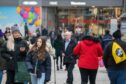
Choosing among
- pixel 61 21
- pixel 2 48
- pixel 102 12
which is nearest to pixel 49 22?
pixel 61 21

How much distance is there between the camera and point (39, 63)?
11.6 m

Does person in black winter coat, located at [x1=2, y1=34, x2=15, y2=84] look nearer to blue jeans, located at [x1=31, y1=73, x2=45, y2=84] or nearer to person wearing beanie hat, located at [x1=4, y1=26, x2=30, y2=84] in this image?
person wearing beanie hat, located at [x1=4, y1=26, x2=30, y2=84]

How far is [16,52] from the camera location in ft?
41.7

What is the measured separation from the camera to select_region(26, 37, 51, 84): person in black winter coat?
1152cm

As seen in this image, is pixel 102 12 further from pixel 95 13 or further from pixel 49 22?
pixel 49 22

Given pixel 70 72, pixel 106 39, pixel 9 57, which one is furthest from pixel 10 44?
pixel 106 39

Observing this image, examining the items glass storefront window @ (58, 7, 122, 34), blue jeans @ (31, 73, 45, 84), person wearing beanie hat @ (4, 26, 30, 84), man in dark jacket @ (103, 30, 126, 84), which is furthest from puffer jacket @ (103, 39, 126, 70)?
glass storefront window @ (58, 7, 122, 34)

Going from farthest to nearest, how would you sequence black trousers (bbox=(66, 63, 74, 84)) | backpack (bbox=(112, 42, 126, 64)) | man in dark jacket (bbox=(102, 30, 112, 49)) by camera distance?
man in dark jacket (bbox=(102, 30, 112, 49)) < black trousers (bbox=(66, 63, 74, 84)) < backpack (bbox=(112, 42, 126, 64))

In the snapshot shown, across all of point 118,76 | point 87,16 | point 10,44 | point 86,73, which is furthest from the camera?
point 87,16

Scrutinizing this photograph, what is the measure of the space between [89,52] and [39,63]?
212cm

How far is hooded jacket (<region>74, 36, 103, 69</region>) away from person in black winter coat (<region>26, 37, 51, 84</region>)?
187 centimetres

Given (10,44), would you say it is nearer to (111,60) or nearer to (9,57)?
(9,57)

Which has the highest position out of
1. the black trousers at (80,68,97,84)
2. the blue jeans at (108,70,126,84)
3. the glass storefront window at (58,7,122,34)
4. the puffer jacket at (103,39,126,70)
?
the puffer jacket at (103,39,126,70)

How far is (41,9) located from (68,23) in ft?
11.9
